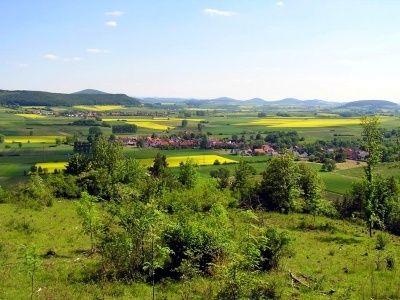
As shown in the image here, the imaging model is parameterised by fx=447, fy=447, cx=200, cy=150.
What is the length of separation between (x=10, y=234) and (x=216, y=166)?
74285mm

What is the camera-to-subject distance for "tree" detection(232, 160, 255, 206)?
47.8 metres

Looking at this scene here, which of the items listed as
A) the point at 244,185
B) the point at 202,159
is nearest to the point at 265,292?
the point at 244,185

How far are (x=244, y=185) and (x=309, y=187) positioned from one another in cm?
737

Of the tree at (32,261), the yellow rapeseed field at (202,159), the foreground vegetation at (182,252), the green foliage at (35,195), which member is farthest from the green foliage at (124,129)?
the tree at (32,261)

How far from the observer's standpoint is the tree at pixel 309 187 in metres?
44.2

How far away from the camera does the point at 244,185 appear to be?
50938mm

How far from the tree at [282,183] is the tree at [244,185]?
2409 millimetres

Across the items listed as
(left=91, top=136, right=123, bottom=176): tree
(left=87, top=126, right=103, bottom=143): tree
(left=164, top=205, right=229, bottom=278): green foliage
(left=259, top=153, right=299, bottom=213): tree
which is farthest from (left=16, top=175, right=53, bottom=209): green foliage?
(left=87, top=126, right=103, bottom=143): tree

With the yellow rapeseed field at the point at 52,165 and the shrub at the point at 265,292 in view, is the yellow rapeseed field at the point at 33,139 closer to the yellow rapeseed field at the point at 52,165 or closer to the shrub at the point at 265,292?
the yellow rapeseed field at the point at 52,165

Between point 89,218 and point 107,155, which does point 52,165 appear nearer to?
point 107,155

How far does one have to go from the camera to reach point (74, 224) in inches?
1240

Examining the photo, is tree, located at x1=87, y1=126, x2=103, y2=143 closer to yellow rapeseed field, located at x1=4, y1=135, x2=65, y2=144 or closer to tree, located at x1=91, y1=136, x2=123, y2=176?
yellow rapeseed field, located at x1=4, y1=135, x2=65, y2=144

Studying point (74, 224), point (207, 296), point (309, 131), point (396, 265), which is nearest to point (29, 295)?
point (207, 296)

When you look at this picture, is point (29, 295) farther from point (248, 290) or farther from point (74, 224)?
point (74, 224)
